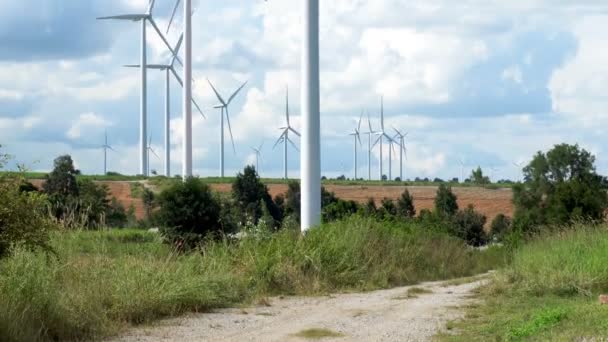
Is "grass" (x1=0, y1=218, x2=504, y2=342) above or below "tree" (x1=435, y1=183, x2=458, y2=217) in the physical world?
below

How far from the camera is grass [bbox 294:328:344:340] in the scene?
519 inches

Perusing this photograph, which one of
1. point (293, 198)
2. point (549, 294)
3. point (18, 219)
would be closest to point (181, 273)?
point (18, 219)

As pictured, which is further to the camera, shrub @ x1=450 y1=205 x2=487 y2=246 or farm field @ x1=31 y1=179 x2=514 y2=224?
farm field @ x1=31 y1=179 x2=514 y2=224

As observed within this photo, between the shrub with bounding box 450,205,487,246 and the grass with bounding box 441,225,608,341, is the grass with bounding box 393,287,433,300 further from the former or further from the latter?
the shrub with bounding box 450,205,487,246

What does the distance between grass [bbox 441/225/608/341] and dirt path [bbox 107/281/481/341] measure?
56cm

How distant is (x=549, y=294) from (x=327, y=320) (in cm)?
506

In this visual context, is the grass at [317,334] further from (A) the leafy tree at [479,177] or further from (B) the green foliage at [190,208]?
(A) the leafy tree at [479,177]

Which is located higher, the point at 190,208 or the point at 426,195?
the point at 426,195

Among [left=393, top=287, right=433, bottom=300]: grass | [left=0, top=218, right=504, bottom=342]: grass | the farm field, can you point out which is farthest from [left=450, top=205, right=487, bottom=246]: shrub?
[left=393, top=287, right=433, bottom=300]: grass

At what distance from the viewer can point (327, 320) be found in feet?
48.2

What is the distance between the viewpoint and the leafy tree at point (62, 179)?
5998 cm

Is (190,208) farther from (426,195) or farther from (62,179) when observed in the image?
(426,195)

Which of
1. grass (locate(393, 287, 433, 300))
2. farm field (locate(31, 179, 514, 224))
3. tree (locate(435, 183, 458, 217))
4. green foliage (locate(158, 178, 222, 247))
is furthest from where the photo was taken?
farm field (locate(31, 179, 514, 224))

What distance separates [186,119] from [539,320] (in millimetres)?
25304
